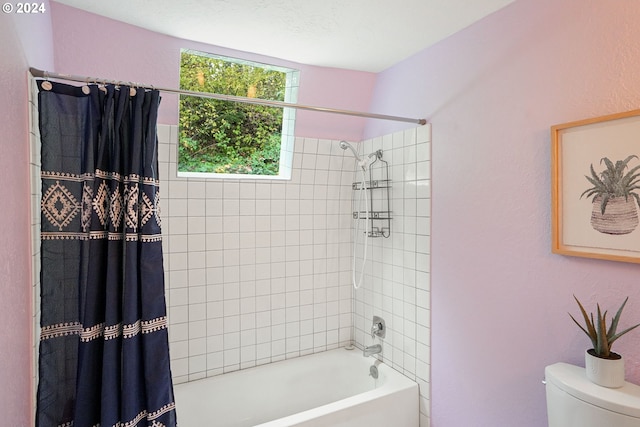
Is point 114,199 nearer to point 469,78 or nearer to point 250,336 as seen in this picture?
point 250,336

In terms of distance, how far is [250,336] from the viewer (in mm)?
2617

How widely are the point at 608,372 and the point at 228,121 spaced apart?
2.47 metres

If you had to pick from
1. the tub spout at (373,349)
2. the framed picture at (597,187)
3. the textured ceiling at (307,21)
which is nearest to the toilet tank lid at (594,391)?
the framed picture at (597,187)

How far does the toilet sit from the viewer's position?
3.85ft

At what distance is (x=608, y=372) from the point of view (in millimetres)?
1259

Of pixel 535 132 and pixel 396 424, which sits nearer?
pixel 535 132

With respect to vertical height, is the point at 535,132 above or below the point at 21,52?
below

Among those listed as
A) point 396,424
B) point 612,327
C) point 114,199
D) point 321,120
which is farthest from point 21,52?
point 396,424

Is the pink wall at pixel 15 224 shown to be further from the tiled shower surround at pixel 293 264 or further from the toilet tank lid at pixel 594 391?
the toilet tank lid at pixel 594 391

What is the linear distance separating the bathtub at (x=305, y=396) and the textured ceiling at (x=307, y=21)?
7.08 feet

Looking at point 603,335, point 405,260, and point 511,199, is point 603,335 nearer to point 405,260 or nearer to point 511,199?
point 511,199

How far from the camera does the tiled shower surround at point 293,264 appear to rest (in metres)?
2.33

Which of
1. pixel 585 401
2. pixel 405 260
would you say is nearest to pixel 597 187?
pixel 585 401

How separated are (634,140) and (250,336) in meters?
2.44
